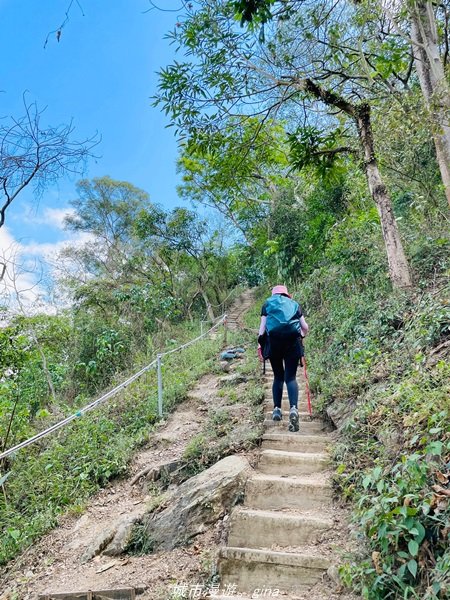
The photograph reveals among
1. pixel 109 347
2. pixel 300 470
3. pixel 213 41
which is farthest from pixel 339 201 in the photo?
pixel 300 470

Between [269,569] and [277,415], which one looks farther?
[277,415]

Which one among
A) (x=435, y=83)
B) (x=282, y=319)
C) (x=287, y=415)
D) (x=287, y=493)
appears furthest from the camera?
(x=435, y=83)

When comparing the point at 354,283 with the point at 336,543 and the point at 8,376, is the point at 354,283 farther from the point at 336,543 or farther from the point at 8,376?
the point at 8,376

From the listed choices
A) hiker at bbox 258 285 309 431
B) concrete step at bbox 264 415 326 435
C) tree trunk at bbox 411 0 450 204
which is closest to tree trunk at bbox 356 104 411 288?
tree trunk at bbox 411 0 450 204

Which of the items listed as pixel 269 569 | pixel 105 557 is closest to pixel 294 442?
pixel 269 569

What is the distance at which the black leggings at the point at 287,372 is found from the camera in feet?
14.3

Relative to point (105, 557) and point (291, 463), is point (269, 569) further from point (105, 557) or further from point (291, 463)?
point (105, 557)

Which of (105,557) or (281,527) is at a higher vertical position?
(281,527)

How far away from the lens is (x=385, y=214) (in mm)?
5746

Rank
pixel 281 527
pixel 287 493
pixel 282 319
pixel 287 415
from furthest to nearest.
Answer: pixel 287 415
pixel 282 319
pixel 287 493
pixel 281 527

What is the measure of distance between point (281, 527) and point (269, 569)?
0.35 metres

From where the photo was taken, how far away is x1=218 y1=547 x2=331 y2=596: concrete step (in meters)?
2.54

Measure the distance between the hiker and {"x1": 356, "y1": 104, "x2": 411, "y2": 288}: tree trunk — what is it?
1875 millimetres

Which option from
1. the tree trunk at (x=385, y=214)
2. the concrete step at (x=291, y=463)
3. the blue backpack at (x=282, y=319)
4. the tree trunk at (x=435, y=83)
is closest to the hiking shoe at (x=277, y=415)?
the concrete step at (x=291, y=463)
